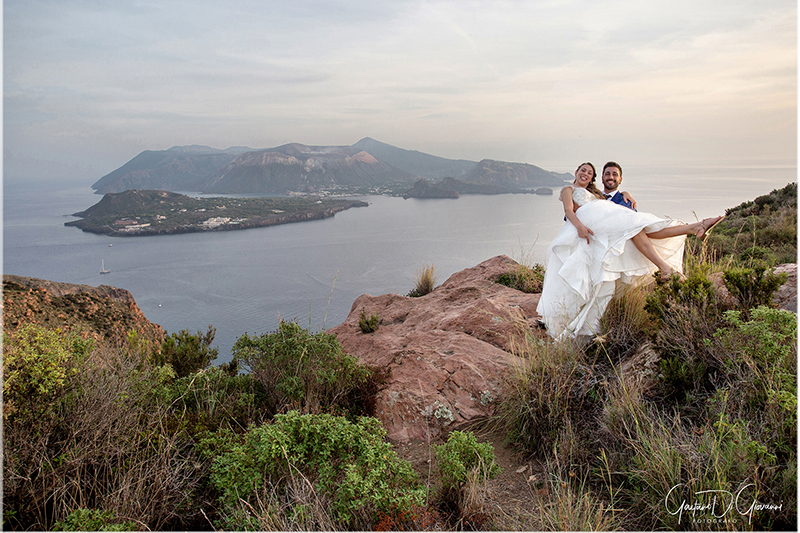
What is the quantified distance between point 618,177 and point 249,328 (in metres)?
17.8

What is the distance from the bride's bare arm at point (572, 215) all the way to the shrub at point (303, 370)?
253cm

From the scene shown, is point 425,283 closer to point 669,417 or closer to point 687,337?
point 687,337

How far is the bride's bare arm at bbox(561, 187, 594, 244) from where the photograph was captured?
4090 mm

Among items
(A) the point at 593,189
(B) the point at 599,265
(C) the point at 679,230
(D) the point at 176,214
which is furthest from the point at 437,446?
(D) the point at 176,214

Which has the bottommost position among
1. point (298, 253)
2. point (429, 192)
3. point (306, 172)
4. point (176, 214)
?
point (298, 253)

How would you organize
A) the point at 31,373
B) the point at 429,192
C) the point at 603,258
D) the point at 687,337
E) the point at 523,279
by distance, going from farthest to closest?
the point at 429,192 → the point at 523,279 → the point at 603,258 → the point at 687,337 → the point at 31,373

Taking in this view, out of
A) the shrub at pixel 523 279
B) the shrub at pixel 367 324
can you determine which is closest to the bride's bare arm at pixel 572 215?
the shrub at pixel 523 279

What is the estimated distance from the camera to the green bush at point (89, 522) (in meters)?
1.72

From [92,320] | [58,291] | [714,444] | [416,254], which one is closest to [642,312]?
[714,444]

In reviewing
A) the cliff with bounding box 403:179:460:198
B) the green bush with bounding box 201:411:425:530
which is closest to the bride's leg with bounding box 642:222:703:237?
the green bush with bounding box 201:411:425:530

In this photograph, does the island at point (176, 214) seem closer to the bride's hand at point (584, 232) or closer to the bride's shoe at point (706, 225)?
the bride's hand at point (584, 232)

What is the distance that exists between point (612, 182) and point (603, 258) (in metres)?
1.35

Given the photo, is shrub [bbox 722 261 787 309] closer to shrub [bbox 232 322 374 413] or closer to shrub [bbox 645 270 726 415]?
shrub [bbox 645 270 726 415]

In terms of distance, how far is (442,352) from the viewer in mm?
3793
